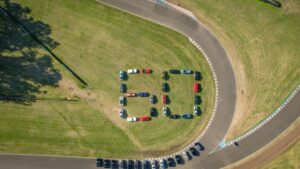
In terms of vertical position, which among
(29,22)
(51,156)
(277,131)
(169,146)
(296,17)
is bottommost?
(51,156)

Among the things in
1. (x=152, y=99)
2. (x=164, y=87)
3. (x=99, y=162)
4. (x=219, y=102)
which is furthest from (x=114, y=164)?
(x=219, y=102)

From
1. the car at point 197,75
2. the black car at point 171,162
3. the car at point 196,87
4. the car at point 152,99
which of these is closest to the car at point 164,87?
the car at point 152,99

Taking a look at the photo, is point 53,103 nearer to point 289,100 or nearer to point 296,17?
point 289,100

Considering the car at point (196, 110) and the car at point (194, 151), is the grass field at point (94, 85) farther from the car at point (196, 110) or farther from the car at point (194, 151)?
the car at point (194, 151)

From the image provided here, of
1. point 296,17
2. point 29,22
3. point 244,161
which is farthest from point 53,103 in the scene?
point 296,17

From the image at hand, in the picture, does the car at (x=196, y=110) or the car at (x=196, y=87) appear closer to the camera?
the car at (x=196, y=110)

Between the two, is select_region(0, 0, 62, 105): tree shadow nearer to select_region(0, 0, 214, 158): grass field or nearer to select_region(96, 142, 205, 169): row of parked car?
select_region(0, 0, 214, 158): grass field
